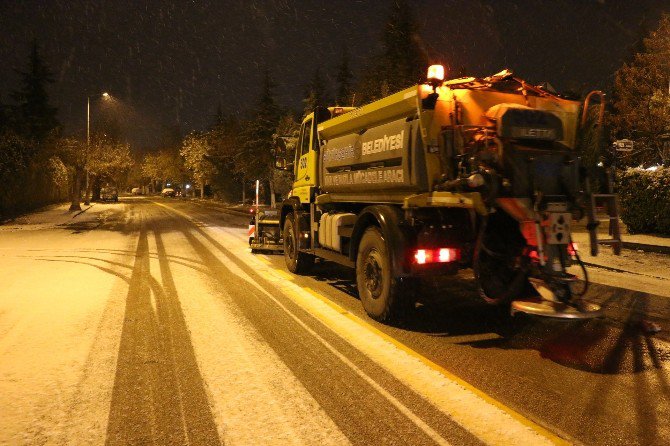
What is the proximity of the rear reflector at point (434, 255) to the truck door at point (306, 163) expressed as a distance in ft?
12.7

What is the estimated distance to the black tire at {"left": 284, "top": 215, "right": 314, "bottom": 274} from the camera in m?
9.91

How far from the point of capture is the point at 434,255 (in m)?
5.93

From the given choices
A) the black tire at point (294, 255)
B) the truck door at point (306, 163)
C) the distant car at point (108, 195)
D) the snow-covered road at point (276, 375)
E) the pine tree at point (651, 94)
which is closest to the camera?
the snow-covered road at point (276, 375)

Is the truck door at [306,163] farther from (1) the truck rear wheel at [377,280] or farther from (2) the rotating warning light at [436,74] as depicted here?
(2) the rotating warning light at [436,74]

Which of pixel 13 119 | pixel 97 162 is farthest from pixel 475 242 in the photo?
pixel 13 119

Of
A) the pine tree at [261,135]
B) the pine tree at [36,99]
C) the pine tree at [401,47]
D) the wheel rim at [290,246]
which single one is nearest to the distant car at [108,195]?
the pine tree at [36,99]

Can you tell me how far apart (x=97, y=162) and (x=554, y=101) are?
130 feet

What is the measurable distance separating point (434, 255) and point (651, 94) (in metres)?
22.0

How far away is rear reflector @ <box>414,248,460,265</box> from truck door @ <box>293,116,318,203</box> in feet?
12.7

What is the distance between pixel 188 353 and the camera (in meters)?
5.18

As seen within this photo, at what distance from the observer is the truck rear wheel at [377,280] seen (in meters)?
6.17

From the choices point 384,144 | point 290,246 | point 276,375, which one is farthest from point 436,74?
point 290,246

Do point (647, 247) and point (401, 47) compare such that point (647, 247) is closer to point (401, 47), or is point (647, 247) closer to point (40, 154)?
point (40, 154)

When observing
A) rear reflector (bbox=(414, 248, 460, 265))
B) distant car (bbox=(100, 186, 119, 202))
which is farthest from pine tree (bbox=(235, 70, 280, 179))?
rear reflector (bbox=(414, 248, 460, 265))
